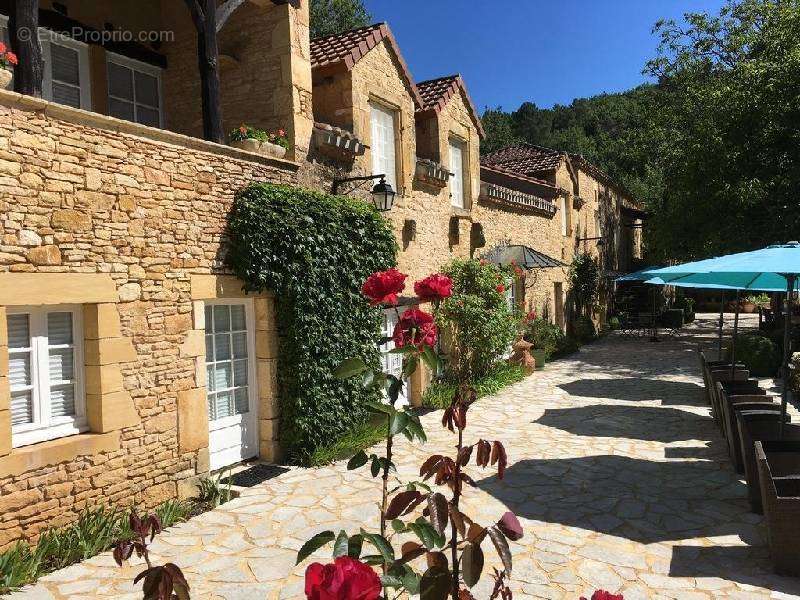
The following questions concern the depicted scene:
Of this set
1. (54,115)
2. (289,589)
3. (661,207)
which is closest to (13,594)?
(289,589)

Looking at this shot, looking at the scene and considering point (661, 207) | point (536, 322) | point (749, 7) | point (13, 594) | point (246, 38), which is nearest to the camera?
point (13, 594)

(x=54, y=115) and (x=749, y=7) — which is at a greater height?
(x=749, y=7)

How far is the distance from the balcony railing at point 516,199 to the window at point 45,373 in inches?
397

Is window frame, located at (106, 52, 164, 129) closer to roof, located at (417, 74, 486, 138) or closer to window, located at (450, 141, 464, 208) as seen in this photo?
roof, located at (417, 74, 486, 138)

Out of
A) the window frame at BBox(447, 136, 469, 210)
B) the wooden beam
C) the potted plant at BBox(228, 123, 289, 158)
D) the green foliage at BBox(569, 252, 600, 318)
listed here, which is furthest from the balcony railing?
the wooden beam

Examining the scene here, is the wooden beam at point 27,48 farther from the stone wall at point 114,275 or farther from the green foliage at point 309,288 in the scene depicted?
the green foliage at point 309,288

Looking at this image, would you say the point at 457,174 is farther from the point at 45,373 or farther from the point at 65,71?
the point at 45,373

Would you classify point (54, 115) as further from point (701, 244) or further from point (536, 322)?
point (701, 244)

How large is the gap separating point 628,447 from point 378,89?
7.03 m

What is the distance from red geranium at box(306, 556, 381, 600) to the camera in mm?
1243

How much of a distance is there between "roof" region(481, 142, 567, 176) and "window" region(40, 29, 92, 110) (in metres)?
13.7

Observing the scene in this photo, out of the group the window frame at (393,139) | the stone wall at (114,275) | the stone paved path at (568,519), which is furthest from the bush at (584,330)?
the stone wall at (114,275)

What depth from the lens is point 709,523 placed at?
5.32 m

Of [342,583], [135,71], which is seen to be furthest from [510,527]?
[135,71]
